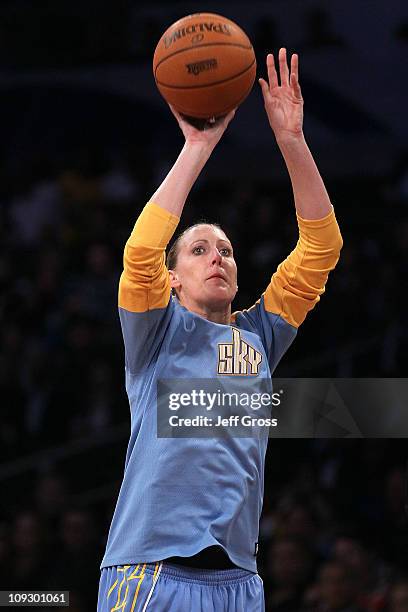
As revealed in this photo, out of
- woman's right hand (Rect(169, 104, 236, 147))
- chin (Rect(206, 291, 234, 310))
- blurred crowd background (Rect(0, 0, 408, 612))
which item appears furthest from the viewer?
blurred crowd background (Rect(0, 0, 408, 612))

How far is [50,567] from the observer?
6.07 m

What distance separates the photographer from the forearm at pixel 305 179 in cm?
368

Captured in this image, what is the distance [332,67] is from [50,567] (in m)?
5.18

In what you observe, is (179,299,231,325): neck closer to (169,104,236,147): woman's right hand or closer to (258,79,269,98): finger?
(169,104,236,147): woman's right hand

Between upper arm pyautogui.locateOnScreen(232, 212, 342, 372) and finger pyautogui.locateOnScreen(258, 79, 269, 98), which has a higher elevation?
finger pyautogui.locateOnScreen(258, 79, 269, 98)

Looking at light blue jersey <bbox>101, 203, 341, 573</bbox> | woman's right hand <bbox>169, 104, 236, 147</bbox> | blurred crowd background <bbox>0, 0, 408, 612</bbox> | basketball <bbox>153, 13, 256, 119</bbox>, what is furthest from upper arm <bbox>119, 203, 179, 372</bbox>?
blurred crowd background <bbox>0, 0, 408, 612</bbox>

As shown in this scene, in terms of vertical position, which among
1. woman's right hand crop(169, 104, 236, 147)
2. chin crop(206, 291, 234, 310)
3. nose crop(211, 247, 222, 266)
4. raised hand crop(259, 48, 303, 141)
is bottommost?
chin crop(206, 291, 234, 310)

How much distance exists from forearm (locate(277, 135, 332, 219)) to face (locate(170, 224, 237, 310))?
0.31m

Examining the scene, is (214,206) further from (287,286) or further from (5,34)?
(287,286)

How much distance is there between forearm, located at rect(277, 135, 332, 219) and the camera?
3.68 metres

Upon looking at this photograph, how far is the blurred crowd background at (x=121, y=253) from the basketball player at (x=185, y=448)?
6.99 feet

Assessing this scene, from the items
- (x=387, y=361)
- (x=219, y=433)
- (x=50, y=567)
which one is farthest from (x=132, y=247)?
(x=387, y=361)

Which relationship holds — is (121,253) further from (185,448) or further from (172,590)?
(172,590)

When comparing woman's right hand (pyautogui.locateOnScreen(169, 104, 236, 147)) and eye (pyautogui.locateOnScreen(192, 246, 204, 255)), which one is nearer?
woman's right hand (pyautogui.locateOnScreen(169, 104, 236, 147))
